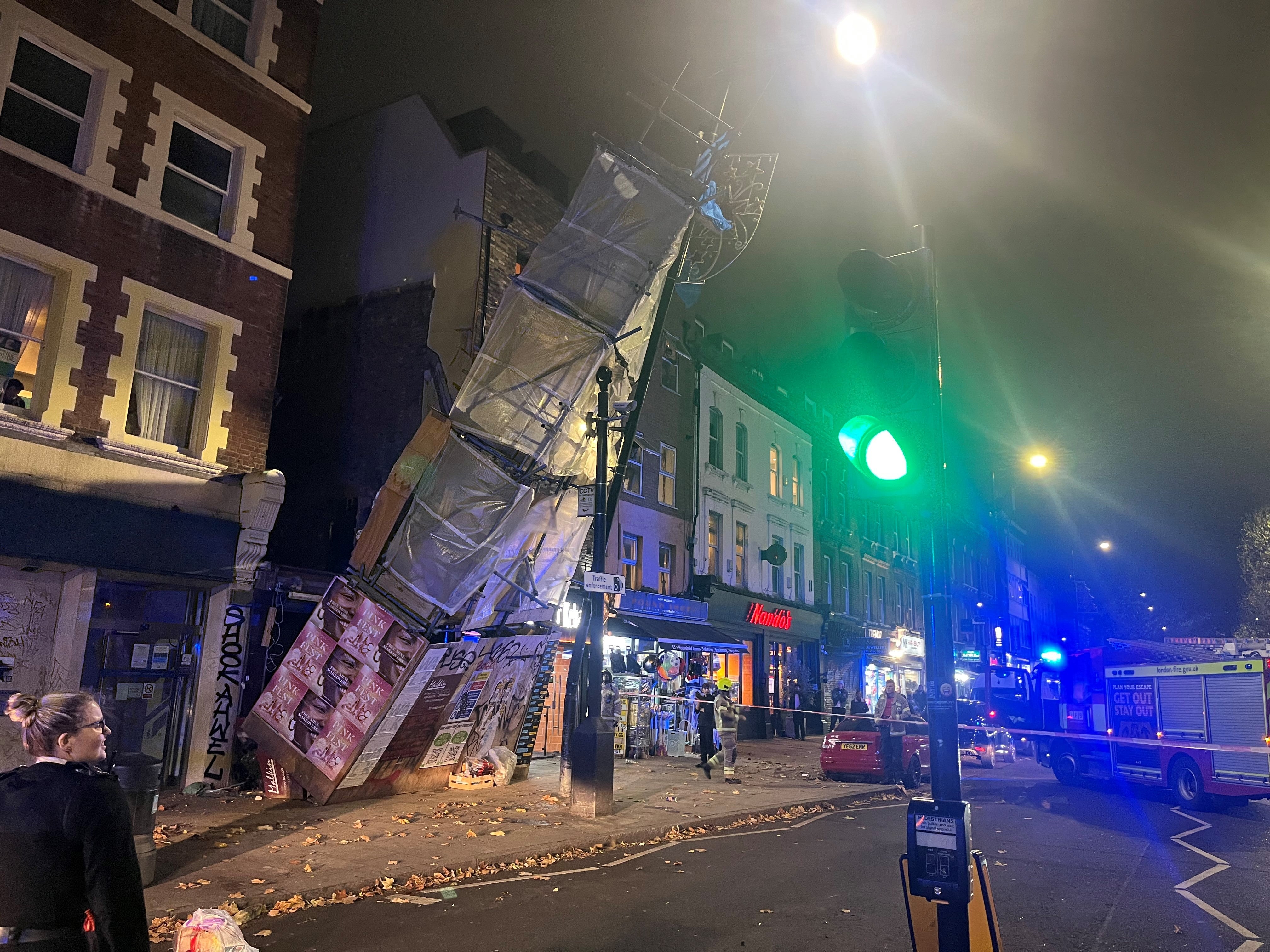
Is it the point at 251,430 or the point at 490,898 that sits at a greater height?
the point at 251,430

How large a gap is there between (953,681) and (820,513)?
104ft

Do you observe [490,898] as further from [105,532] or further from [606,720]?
[105,532]

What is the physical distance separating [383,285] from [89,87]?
353 inches

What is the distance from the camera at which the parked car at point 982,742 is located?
23734mm

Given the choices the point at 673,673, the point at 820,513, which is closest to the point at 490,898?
the point at 673,673

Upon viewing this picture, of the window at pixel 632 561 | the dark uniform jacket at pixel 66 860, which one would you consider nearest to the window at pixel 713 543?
the window at pixel 632 561

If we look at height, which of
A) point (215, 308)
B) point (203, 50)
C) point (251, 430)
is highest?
point (203, 50)

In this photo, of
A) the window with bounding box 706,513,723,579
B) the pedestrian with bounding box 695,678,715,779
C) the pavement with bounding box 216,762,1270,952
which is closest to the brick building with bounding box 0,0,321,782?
the pavement with bounding box 216,762,1270,952

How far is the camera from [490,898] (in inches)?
306

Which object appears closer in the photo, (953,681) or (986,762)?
(953,681)

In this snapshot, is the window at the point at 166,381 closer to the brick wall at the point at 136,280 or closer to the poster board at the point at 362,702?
the brick wall at the point at 136,280

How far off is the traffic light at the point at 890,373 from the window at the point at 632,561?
1917cm

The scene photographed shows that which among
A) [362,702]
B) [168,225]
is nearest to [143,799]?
[362,702]

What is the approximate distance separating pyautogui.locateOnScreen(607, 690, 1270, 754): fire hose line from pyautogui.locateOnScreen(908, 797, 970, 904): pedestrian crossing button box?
1071 cm
